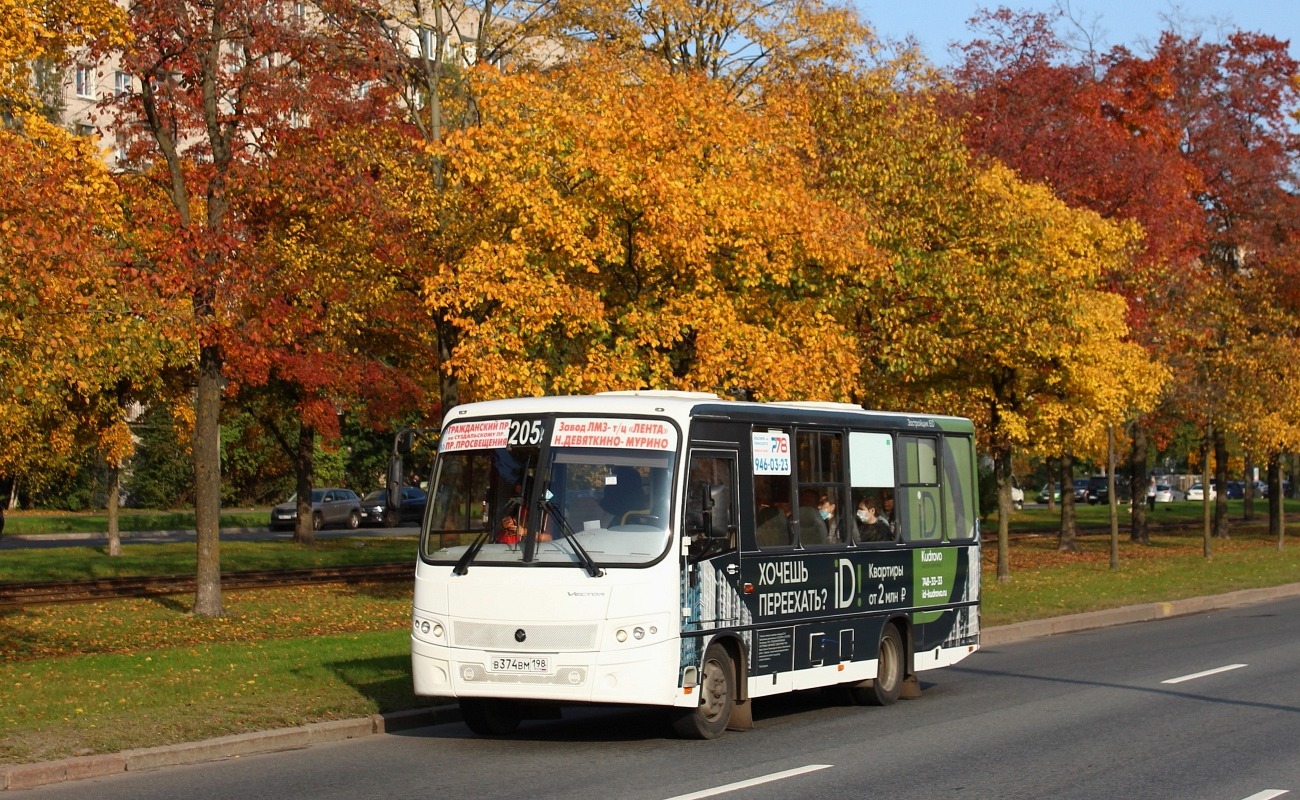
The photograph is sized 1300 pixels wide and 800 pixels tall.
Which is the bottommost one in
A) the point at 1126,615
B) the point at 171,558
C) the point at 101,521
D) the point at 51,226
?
the point at 1126,615

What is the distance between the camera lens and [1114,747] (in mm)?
11539

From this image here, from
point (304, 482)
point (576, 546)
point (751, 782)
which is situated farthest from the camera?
point (304, 482)

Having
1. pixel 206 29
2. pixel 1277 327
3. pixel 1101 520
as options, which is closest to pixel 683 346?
pixel 206 29

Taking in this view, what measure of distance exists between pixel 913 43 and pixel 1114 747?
27681mm

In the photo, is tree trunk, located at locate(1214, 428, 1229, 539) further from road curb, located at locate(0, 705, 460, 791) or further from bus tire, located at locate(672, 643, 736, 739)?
road curb, located at locate(0, 705, 460, 791)

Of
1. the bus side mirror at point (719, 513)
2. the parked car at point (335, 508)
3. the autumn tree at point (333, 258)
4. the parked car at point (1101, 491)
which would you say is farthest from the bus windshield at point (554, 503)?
the parked car at point (1101, 491)

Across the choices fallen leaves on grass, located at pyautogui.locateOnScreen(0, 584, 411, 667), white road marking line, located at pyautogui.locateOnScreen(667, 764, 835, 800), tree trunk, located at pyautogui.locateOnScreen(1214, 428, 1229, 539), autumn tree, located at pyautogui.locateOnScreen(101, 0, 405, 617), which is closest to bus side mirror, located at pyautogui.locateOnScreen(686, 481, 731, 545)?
white road marking line, located at pyautogui.locateOnScreen(667, 764, 835, 800)

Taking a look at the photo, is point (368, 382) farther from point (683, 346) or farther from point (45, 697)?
point (45, 697)

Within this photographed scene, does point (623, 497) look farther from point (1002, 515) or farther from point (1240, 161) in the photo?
point (1240, 161)

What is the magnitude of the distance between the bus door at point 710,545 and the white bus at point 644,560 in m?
0.02

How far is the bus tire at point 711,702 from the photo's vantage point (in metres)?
12.1

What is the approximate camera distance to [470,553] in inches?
478

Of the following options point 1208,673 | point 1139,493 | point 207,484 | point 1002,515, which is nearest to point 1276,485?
point 1139,493

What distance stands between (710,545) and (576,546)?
1153 mm
